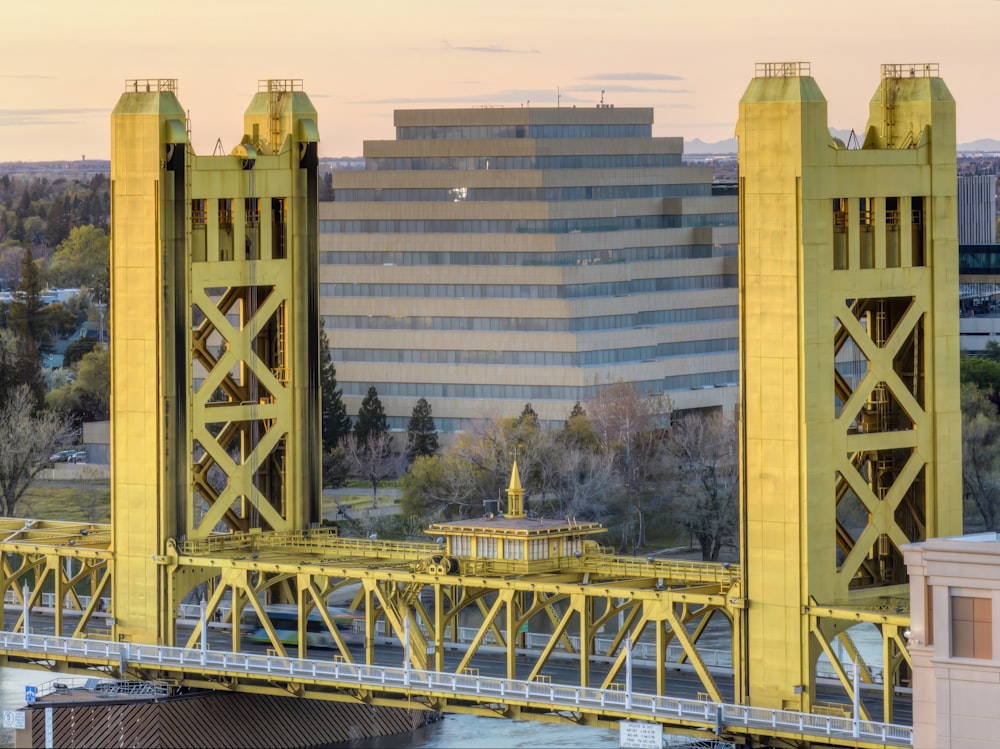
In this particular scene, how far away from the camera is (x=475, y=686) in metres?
80.8

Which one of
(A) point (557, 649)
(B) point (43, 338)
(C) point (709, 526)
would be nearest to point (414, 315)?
(B) point (43, 338)

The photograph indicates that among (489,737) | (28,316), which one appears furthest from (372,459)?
(489,737)

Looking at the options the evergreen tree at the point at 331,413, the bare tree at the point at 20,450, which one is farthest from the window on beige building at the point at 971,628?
the evergreen tree at the point at 331,413

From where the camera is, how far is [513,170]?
178625 millimetres

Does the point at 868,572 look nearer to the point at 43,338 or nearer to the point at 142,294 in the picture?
the point at 142,294

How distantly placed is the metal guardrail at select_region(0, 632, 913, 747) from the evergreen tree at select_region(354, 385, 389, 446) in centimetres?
6969

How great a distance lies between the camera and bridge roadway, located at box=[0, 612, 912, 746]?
76.3 m

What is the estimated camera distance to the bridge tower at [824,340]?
7788 cm

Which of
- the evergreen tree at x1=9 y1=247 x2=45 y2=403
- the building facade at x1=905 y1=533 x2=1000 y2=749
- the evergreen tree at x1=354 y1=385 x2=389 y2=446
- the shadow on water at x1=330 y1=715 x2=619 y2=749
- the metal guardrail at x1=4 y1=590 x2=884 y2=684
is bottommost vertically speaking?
the shadow on water at x1=330 y1=715 x2=619 y2=749

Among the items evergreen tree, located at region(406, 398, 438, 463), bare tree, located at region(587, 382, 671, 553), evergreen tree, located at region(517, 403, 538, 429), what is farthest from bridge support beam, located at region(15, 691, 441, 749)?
evergreen tree, located at region(406, 398, 438, 463)

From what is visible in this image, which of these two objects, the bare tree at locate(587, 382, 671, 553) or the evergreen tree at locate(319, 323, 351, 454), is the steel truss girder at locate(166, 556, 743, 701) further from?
the evergreen tree at locate(319, 323, 351, 454)

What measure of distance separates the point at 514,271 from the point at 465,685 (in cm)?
9704

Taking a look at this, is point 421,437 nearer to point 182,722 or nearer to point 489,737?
point 489,737

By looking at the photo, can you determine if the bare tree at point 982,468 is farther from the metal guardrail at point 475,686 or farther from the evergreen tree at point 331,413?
the metal guardrail at point 475,686
